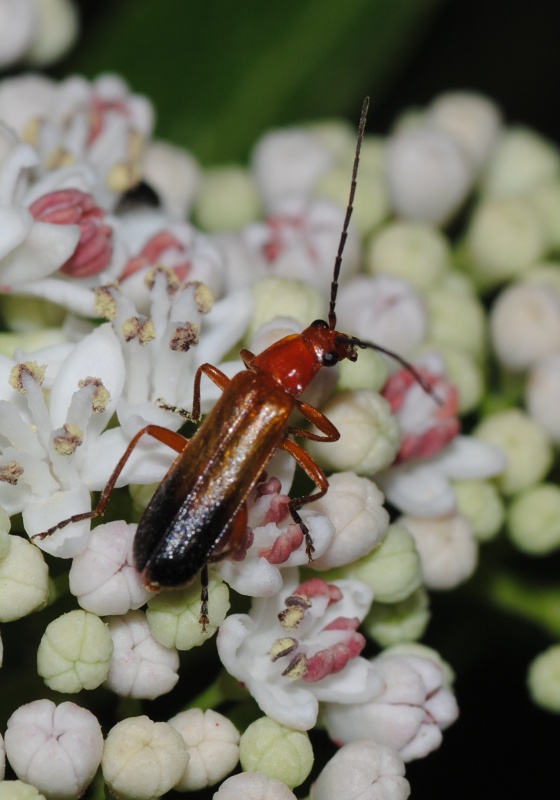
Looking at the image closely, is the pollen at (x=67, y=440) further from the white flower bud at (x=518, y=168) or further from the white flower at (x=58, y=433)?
the white flower bud at (x=518, y=168)

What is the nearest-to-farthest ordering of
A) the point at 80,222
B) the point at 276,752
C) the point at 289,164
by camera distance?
1. the point at 276,752
2. the point at 80,222
3. the point at 289,164

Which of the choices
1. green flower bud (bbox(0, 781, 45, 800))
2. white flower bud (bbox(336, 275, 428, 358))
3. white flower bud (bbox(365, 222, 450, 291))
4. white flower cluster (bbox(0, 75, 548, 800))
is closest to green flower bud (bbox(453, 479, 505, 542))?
white flower cluster (bbox(0, 75, 548, 800))

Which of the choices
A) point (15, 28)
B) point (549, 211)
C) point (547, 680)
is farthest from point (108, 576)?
point (549, 211)

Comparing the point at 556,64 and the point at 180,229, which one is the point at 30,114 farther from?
the point at 556,64

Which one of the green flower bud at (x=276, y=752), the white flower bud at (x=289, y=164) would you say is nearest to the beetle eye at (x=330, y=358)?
the green flower bud at (x=276, y=752)

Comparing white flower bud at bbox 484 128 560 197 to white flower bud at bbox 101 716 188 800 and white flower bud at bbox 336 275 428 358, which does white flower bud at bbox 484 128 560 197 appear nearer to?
white flower bud at bbox 336 275 428 358

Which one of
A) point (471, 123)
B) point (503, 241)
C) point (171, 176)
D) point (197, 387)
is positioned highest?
point (471, 123)

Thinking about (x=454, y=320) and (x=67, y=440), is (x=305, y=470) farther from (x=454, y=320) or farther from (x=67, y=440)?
(x=454, y=320)
